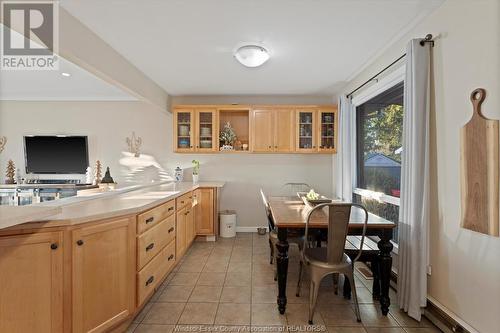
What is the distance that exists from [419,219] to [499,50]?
1.25 meters

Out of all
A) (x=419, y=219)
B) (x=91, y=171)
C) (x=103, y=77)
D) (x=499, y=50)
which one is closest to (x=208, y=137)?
(x=103, y=77)

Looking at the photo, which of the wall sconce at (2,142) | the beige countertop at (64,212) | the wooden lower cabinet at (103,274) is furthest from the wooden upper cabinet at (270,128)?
the wall sconce at (2,142)

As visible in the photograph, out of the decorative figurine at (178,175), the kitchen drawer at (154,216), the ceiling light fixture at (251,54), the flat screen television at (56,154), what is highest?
the ceiling light fixture at (251,54)

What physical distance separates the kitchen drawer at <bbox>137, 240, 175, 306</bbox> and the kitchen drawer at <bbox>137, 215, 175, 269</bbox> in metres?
0.06

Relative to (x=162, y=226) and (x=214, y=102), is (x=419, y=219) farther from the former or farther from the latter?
(x=214, y=102)

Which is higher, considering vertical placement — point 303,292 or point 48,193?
point 48,193

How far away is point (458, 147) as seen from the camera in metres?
A: 1.79

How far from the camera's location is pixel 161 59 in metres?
3.00

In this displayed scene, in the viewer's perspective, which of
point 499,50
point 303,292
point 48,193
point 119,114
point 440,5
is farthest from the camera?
point 119,114

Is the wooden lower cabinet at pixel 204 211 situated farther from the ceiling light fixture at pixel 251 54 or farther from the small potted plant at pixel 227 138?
the ceiling light fixture at pixel 251 54

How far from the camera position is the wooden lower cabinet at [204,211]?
4027mm

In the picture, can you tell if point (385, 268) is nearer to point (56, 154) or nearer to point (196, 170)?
point (196, 170)

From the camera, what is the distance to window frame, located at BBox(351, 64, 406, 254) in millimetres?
2630

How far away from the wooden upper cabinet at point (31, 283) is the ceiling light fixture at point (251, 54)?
224 centimetres
